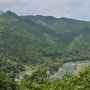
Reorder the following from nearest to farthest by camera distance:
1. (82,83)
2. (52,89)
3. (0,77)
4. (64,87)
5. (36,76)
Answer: (52,89), (64,87), (82,83), (36,76), (0,77)

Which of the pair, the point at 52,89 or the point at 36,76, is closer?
the point at 52,89

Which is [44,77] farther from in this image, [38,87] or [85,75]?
[38,87]

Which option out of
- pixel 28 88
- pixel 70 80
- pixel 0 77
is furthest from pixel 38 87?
pixel 0 77

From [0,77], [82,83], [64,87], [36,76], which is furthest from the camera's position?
[0,77]

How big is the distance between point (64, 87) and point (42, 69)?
88.8 ft

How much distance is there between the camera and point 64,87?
339 feet

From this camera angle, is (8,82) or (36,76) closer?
(36,76)

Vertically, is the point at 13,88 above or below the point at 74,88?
below

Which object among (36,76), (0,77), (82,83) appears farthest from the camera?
(0,77)

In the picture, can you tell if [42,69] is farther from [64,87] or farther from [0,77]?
[64,87]

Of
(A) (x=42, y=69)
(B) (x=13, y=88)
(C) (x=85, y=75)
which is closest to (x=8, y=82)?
(B) (x=13, y=88)

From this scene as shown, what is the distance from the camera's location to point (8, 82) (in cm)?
13612

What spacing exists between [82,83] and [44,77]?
1990 centimetres

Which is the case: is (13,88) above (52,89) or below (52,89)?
below
